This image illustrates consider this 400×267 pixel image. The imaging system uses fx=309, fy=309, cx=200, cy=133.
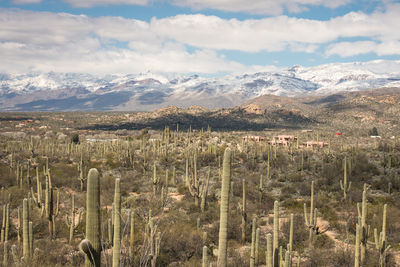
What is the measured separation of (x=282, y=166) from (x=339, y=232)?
1556 centimetres

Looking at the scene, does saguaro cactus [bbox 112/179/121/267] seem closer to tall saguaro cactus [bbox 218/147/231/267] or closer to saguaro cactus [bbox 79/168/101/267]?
saguaro cactus [bbox 79/168/101/267]

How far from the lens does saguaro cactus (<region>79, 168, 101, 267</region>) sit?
378cm

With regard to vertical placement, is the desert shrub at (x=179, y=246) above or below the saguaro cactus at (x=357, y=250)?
below

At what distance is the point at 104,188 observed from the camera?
2155cm

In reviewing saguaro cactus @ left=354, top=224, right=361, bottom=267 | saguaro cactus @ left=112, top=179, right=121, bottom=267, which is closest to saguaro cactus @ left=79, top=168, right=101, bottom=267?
saguaro cactus @ left=112, top=179, right=121, bottom=267

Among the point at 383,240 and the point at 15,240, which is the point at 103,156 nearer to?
the point at 15,240

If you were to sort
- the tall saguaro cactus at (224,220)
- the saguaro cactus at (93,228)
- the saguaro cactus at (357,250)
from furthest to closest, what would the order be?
1. the saguaro cactus at (357,250)
2. the tall saguaro cactus at (224,220)
3. the saguaro cactus at (93,228)

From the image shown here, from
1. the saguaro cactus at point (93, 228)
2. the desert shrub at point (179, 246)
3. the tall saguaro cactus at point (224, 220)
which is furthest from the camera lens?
the desert shrub at point (179, 246)

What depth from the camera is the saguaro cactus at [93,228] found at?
378 cm

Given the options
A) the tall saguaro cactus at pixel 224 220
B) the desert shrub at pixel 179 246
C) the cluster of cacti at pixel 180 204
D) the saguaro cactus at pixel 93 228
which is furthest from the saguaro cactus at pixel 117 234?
the desert shrub at pixel 179 246

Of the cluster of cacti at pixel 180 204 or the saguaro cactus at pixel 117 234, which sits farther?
the cluster of cacti at pixel 180 204

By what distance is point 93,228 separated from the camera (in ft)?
12.9

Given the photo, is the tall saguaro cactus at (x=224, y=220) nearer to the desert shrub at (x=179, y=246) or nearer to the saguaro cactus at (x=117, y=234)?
the saguaro cactus at (x=117, y=234)

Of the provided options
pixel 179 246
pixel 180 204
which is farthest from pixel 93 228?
pixel 180 204
